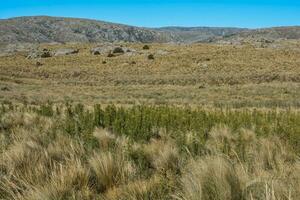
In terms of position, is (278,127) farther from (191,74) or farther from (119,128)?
(191,74)

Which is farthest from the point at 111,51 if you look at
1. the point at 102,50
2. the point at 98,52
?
the point at 102,50

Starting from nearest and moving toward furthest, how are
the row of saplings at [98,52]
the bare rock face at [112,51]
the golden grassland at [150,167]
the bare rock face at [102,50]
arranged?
the golden grassland at [150,167] → the bare rock face at [112,51] → the row of saplings at [98,52] → the bare rock face at [102,50]

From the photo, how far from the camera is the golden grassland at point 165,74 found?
112 ft

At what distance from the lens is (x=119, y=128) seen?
10.1 m

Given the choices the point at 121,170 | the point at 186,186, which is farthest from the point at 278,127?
the point at 186,186

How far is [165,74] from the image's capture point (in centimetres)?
5041

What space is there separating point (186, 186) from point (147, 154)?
2.75 metres

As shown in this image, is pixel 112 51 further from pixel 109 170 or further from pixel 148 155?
pixel 109 170

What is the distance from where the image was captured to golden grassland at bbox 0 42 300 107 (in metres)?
34.2

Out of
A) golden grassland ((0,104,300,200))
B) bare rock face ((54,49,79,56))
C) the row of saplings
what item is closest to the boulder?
the row of saplings

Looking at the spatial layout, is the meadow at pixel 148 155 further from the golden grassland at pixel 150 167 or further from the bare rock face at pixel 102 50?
the bare rock face at pixel 102 50

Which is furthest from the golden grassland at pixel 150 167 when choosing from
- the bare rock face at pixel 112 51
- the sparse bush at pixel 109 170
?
the bare rock face at pixel 112 51

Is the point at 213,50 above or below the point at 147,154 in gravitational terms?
below

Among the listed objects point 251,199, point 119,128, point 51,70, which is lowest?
point 51,70
